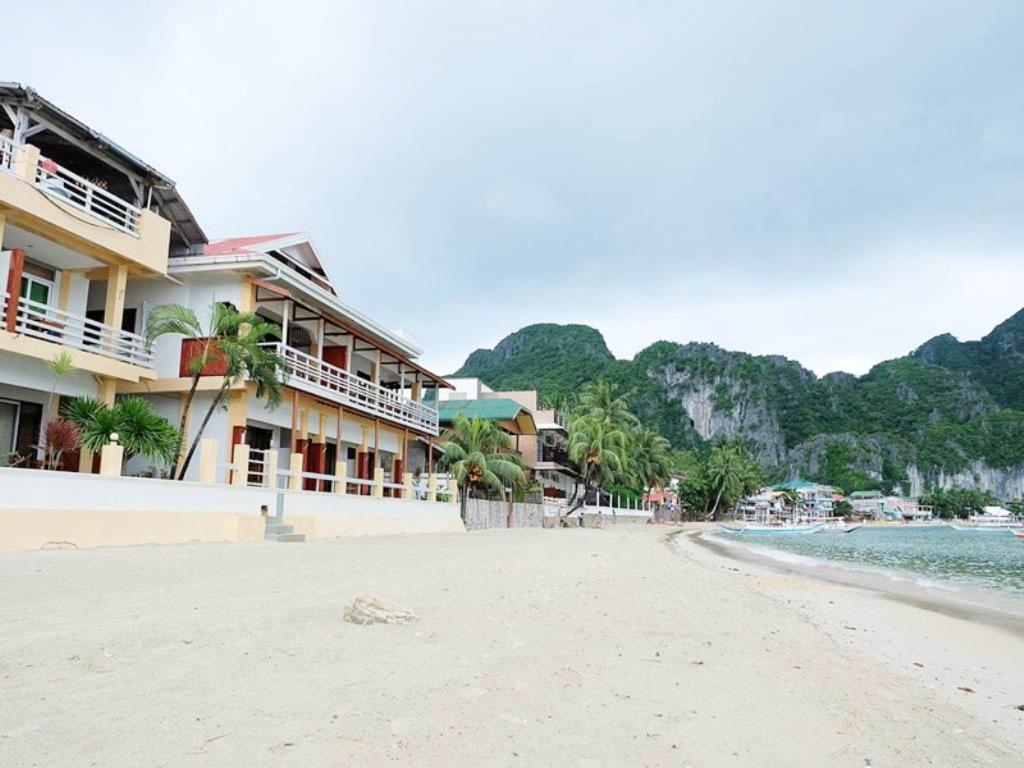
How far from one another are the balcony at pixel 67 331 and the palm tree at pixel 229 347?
0.92 metres

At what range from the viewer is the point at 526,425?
4488 cm

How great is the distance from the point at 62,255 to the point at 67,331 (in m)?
1.79

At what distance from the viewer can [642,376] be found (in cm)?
16075

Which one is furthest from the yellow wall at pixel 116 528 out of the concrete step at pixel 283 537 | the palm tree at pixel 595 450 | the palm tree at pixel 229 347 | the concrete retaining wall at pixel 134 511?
the palm tree at pixel 595 450

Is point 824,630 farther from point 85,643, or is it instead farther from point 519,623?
point 85,643

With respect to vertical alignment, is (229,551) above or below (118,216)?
below

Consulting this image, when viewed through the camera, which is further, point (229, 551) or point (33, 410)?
point (33, 410)

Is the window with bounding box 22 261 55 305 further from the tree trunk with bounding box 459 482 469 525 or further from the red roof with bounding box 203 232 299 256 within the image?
the tree trunk with bounding box 459 482 469 525

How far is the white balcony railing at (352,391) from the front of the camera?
2043 cm

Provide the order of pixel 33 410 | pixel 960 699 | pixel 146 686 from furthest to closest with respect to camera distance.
Answer: pixel 33 410 < pixel 960 699 < pixel 146 686

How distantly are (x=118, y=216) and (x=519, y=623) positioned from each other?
50.3 ft

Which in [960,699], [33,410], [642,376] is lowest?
[960,699]

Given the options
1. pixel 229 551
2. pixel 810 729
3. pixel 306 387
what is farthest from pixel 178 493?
pixel 810 729

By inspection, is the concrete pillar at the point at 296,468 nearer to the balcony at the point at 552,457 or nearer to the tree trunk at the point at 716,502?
the balcony at the point at 552,457
